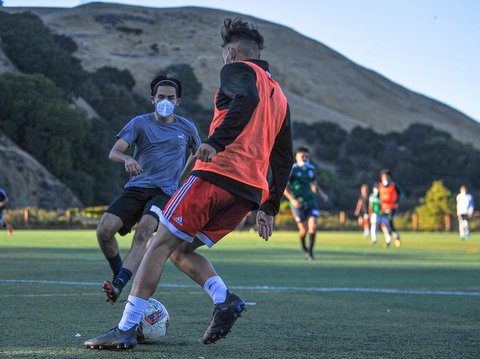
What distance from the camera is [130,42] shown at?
135875 mm

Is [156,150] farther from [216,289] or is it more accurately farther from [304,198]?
[304,198]

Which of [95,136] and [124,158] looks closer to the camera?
[124,158]

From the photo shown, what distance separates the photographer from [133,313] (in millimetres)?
5977

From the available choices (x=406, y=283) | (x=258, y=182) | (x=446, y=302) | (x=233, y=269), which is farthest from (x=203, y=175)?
(x=233, y=269)

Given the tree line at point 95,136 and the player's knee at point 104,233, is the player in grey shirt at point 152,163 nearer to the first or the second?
the player's knee at point 104,233

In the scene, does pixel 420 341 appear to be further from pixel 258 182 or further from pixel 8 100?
pixel 8 100

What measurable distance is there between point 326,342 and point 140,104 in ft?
267

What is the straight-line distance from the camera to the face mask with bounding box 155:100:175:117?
8.63m

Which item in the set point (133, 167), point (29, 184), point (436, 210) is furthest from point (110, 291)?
point (29, 184)

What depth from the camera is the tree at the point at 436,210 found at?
5350 cm

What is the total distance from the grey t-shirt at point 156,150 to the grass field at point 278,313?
1.11 meters

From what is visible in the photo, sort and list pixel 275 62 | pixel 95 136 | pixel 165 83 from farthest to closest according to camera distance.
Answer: pixel 275 62 < pixel 95 136 < pixel 165 83

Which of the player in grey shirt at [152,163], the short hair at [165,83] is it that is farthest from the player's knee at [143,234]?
the short hair at [165,83]

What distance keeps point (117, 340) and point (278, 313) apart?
291 cm
